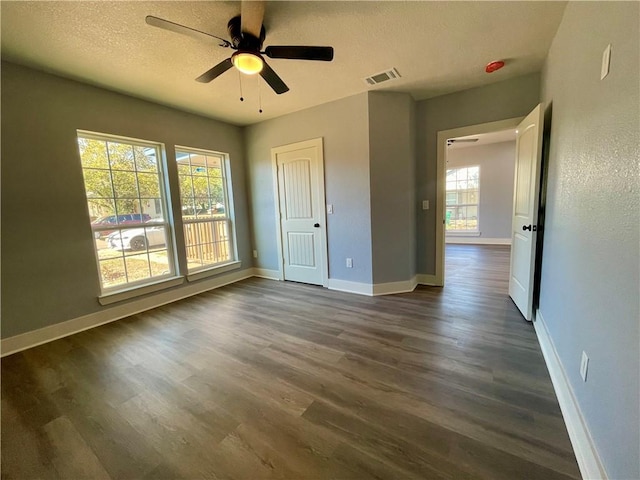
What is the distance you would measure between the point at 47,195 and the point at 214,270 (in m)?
1.98

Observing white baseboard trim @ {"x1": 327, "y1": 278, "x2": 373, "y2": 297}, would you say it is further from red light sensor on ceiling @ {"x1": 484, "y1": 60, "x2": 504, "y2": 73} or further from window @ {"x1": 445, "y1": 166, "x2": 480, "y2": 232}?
window @ {"x1": 445, "y1": 166, "x2": 480, "y2": 232}

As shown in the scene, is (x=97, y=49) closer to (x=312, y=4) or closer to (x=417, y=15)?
(x=312, y=4)

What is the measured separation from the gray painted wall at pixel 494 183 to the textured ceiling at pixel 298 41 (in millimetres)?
4436

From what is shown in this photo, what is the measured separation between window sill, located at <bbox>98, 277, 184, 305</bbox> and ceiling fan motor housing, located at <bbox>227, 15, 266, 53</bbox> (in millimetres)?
2795

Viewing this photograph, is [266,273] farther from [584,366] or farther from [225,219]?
[584,366]

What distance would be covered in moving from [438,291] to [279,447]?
270cm

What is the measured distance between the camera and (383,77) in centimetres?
268

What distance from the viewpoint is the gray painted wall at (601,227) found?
898mm

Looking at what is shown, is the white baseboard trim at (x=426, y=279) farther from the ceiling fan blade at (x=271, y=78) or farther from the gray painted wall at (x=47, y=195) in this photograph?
the gray painted wall at (x=47, y=195)

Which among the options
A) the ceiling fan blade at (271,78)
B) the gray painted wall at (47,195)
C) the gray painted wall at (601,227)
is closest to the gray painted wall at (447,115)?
the gray painted wall at (601,227)

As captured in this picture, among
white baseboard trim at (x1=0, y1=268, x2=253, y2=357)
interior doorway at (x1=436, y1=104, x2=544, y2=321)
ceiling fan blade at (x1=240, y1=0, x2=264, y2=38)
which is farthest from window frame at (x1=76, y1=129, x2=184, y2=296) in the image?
interior doorway at (x1=436, y1=104, x2=544, y2=321)

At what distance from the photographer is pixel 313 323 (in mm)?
2592

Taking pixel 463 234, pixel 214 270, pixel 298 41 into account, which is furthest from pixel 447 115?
pixel 463 234

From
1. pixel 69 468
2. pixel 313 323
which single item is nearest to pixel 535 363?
pixel 313 323
